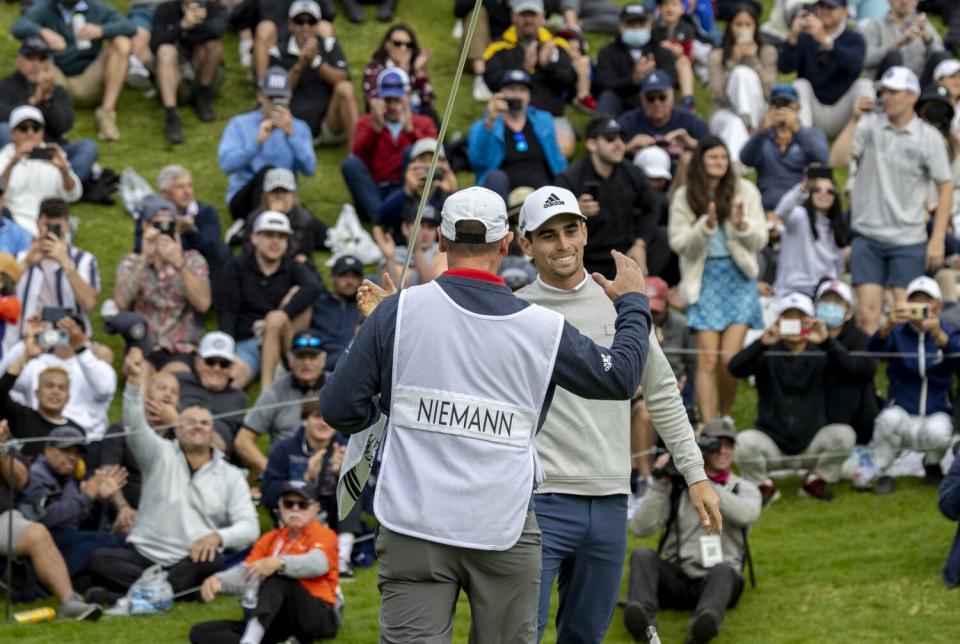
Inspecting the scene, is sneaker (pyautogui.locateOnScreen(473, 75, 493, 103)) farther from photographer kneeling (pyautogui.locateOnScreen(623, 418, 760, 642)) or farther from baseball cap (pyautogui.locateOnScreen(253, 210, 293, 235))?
photographer kneeling (pyautogui.locateOnScreen(623, 418, 760, 642))

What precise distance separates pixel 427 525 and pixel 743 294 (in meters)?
7.47

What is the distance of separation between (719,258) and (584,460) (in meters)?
6.36

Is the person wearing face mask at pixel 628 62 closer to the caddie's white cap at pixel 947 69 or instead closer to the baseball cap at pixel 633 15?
the baseball cap at pixel 633 15

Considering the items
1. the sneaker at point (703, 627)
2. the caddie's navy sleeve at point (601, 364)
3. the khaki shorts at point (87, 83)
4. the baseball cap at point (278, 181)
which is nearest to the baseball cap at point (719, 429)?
the sneaker at point (703, 627)

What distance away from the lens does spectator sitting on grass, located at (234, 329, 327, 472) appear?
37.4 feet

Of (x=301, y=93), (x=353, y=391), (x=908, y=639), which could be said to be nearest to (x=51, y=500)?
(x=908, y=639)

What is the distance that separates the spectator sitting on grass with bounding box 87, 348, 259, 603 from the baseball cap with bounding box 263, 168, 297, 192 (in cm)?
365

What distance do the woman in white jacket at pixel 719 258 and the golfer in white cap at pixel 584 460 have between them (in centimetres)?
597

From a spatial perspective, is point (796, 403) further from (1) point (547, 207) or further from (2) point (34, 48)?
(2) point (34, 48)

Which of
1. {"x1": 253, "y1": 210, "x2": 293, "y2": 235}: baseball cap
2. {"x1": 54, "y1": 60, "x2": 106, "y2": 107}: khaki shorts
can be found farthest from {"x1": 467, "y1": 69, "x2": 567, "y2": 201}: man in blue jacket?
{"x1": 54, "y1": 60, "x2": 106, "y2": 107}: khaki shorts

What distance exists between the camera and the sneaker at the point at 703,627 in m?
8.77

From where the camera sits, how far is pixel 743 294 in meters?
12.2

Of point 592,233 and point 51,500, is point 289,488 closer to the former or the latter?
point 51,500

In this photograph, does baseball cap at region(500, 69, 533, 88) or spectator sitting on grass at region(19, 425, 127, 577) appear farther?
baseball cap at region(500, 69, 533, 88)
